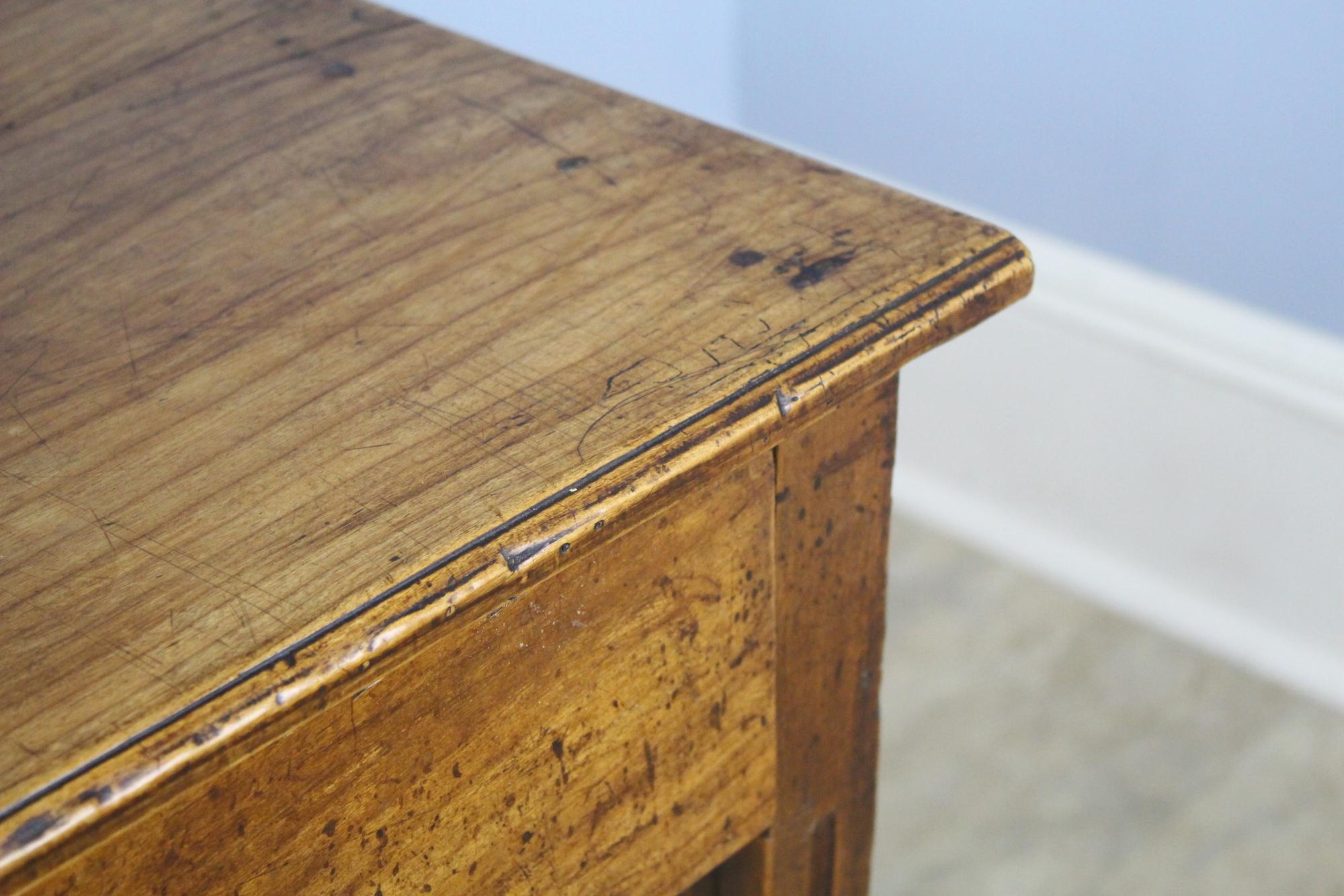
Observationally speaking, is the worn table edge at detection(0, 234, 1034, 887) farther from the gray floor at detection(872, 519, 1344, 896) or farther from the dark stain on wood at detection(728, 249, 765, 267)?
the gray floor at detection(872, 519, 1344, 896)

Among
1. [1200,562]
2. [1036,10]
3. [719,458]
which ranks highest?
[719,458]

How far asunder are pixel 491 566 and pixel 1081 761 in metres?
0.95

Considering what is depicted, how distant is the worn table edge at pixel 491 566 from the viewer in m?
0.31

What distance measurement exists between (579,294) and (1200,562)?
100 cm

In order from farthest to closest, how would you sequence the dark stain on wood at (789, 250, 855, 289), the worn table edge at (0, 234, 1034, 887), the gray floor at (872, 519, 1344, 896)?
1. the gray floor at (872, 519, 1344, 896)
2. the dark stain on wood at (789, 250, 855, 289)
3. the worn table edge at (0, 234, 1034, 887)

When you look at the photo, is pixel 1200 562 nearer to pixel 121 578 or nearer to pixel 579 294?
pixel 579 294

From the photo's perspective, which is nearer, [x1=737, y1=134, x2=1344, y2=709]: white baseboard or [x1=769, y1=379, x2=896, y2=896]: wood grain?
[x1=769, y1=379, x2=896, y2=896]: wood grain

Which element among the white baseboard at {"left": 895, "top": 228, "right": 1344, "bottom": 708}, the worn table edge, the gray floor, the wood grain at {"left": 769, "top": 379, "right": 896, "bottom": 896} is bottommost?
the gray floor

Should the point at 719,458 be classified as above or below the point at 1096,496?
above

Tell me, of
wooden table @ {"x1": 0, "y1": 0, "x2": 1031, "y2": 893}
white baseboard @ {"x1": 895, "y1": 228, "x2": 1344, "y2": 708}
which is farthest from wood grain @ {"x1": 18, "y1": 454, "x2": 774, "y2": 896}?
white baseboard @ {"x1": 895, "y1": 228, "x2": 1344, "y2": 708}

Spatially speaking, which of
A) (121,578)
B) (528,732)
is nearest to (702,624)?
(528,732)

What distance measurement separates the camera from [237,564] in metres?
0.37

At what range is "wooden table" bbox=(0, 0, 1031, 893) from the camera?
35cm

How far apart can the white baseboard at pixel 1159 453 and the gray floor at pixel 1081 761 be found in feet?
0.15
